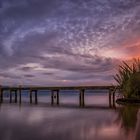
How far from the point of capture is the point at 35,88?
4153 cm

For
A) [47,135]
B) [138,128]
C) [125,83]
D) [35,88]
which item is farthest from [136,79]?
[47,135]

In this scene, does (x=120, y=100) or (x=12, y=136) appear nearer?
(x=12, y=136)

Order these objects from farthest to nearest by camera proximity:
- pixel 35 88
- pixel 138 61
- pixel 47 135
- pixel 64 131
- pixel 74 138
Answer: pixel 35 88 → pixel 138 61 → pixel 64 131 → pixel 47 135 → pixel 74 138

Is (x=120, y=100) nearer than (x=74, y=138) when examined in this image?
No

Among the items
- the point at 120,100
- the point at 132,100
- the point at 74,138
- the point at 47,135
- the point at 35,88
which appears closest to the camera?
the point at 74,138

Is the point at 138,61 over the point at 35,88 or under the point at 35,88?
over

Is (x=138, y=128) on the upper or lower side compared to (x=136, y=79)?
lower

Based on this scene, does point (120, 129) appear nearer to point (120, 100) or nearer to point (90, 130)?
point (90, 130)

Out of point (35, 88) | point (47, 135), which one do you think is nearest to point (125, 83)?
point (35, 88)

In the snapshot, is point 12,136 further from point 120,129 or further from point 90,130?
point 120,129

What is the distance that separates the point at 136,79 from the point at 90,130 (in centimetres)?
1890

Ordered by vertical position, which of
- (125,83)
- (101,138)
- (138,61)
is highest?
(138,61)

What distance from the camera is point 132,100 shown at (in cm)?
2942

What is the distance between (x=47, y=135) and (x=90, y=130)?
210 centimetres
